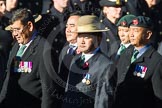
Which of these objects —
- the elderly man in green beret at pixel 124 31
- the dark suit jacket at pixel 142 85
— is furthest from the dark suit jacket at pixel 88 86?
the elderly man in green beret at pixel 124 31

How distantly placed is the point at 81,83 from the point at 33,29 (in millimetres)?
1233

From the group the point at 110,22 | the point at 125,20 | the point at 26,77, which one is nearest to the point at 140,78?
the point at 26,77

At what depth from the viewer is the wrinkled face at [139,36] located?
28.7 feet

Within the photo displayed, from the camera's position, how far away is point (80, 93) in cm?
788

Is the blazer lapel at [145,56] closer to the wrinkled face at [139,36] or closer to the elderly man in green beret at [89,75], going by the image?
the wrinkled face at [139,36]

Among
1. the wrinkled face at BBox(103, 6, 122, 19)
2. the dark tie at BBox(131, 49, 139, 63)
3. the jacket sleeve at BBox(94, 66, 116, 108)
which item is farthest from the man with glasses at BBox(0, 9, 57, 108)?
the wrinkled face at BBox(103, 6, 122, 19)

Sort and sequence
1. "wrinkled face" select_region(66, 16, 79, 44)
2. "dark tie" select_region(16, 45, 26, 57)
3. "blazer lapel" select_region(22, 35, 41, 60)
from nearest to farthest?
1. "blazer lapel" select_region(22, 35, 41, 60)
2. "dark tie" select_region(16, 45, 26, 57)
3. "wrinkled face" select_region(66, 16, 79, 44)

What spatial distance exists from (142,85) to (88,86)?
2.86 ft

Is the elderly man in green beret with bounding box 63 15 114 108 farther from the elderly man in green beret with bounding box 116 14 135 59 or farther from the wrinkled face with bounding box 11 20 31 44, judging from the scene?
the elderly man in green beret with bounding box 116 14 135 59

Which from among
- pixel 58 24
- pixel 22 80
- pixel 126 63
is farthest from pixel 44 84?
pixel 58 24

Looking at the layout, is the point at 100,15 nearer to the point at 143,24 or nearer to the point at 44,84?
the point at 143,24

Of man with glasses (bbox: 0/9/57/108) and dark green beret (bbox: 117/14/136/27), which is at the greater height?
dark green beret (bbox: 117/14/136/27)

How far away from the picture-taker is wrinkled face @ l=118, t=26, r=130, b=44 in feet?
32.9

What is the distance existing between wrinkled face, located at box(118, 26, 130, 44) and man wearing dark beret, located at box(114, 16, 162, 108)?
1.20 meters
